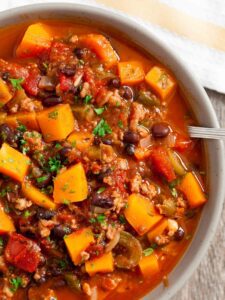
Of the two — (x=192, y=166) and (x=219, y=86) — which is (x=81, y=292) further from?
(x=219, y=86)

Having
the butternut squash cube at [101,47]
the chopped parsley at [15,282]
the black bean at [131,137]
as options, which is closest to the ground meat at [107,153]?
the black bean at [131,137]

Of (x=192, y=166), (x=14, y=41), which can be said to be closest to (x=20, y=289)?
(x=192, y=166)

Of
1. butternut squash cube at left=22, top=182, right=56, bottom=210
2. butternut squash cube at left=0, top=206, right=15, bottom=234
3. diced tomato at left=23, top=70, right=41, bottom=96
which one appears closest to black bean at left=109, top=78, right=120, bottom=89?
diced tomato at left=23, top=70, right=41, bottom=96

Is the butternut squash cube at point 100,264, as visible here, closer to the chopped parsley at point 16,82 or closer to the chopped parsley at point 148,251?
the chopped parsley at point 148,251

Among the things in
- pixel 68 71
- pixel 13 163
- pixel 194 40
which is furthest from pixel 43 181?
pixel 194 40

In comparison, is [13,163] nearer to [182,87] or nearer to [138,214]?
[138,214]

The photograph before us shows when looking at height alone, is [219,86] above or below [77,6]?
below
